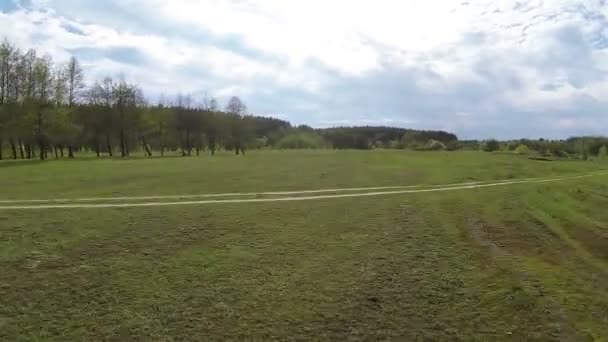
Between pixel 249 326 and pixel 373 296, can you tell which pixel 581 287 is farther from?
pixel 249 326

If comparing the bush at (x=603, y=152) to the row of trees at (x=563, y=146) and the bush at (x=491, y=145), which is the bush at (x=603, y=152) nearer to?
the row of trees at (x=563, y=146)

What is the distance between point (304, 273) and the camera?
9.26 meters

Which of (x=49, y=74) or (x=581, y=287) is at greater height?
(x=49, y=74)

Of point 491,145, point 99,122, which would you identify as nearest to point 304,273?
point 99,122

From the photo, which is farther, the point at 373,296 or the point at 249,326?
the point at 373,296

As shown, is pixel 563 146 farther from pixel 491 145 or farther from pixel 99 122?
pixel 99 122

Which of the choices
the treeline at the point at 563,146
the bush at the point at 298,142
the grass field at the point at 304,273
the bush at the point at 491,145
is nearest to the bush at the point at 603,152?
the treeline at the point at 563,146

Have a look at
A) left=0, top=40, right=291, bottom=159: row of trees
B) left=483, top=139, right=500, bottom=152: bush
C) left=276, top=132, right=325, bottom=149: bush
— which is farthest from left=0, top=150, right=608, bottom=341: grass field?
left=276, top=132, right=325, bottom=149: bush

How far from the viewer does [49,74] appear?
155 feet

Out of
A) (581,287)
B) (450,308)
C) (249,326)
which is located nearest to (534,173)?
(581,287)

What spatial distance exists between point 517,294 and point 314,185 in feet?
41.0

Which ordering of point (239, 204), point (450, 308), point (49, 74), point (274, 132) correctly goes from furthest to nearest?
point (274, 132) → point (49, 74) → point (239, 204) → point (450, 308)

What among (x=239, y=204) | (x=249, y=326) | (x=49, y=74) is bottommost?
(x=249, y=326)

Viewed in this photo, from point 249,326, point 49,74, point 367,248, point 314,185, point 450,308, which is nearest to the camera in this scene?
point 249,326
